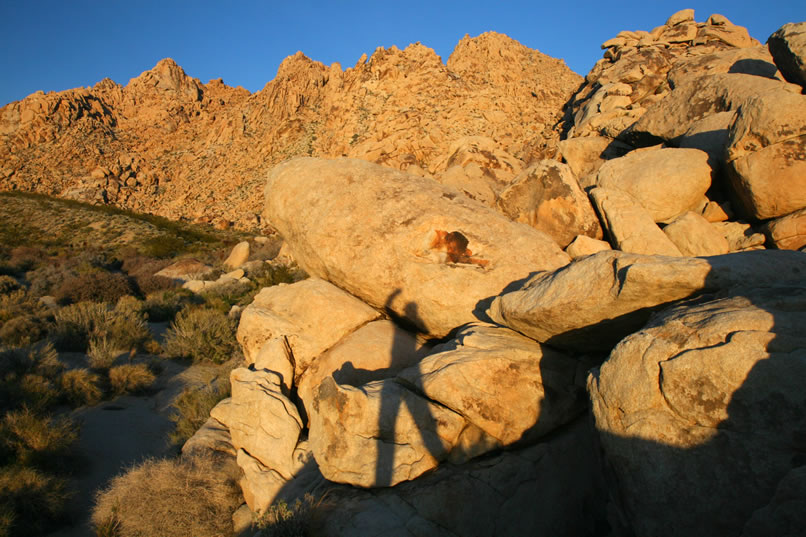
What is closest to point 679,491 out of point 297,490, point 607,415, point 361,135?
point 607,415

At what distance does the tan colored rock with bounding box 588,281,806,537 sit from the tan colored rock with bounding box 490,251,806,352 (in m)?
0.33

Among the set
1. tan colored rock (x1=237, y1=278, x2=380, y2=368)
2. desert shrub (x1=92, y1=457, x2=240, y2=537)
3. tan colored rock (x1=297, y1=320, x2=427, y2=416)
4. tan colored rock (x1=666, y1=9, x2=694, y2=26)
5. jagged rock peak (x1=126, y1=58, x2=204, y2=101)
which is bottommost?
desert shrub (x1=92, y1=457, x2=240, y2=537)

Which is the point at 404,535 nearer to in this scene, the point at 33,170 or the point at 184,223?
the point at 184,223

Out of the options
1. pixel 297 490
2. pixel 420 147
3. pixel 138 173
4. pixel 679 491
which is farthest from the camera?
pixel 138 173

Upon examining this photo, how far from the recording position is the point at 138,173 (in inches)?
1837

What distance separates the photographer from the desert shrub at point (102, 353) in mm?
8406

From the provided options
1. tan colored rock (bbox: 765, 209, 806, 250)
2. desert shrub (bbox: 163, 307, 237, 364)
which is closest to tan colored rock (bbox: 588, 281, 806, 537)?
tan colored rock (bbox: 765, 209, 806, 250)

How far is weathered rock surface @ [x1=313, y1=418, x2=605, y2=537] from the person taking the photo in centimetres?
355

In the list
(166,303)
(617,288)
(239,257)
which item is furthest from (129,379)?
(239,257)

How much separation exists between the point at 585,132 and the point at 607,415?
10.2m

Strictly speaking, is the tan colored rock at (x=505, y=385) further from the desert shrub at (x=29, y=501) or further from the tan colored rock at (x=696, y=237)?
the desert shrub at (x=29, y=501)

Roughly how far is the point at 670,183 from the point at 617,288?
3.37 meters

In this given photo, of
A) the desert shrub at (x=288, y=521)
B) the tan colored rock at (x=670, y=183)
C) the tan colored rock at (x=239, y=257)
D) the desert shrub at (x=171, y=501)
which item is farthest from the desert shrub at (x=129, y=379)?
the tan colored rock at (x=239, y=257)

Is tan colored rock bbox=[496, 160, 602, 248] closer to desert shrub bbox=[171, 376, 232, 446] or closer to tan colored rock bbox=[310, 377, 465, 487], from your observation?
tan colored rock bbox=[310, 377, 465, 487]
